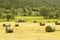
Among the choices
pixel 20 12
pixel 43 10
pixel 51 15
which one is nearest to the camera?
pixel 51 15

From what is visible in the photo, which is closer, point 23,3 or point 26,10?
point 26,10

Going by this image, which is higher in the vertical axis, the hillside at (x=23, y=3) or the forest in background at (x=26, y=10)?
the hillside at (x=23, y=3)

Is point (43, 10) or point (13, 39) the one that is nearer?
point (13, 39)

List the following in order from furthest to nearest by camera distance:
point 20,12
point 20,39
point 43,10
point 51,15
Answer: point 20,12
point 43,10
point 51,15
point 20,39

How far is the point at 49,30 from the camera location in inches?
1053

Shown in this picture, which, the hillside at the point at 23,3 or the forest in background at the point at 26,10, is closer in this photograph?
the forest in background at the point at 26,10

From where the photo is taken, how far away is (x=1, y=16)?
83.1 metres

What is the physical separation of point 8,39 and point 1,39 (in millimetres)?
631

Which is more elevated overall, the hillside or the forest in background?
the hillside

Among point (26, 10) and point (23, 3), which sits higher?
point (23, 3)

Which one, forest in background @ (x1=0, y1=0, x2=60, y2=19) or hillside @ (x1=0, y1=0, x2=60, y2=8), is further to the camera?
hillside @ (x1=0, y1=0, x2=60, y2=8)

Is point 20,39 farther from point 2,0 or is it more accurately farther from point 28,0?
point 28,0

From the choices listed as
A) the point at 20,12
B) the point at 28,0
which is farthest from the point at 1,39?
the point at 28,0

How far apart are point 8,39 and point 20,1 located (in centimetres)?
13538
